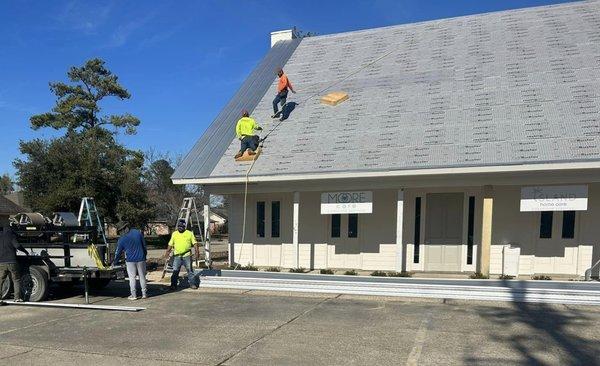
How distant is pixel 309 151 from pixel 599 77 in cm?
768

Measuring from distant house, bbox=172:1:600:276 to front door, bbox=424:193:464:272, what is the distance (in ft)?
0.09

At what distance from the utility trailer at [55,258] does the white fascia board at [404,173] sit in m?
3.34

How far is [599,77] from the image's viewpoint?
12.0 meters

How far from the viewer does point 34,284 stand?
9.83 meters

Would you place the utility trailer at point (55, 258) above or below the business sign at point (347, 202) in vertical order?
below

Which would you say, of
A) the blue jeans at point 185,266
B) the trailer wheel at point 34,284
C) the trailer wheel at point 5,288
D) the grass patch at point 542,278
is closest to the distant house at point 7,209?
the trailer wheel at point 5,288

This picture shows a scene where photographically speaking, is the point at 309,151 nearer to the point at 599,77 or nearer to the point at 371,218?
the point at 371,218

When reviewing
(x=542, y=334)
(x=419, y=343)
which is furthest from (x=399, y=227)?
(x=419, y=343)

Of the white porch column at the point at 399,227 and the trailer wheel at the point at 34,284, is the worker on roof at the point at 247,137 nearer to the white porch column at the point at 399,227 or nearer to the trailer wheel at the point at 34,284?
the white porch column at the point at 399,227

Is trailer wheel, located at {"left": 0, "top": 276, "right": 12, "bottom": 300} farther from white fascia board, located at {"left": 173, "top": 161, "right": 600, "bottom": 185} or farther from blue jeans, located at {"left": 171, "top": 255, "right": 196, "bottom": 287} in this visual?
white fascia board, located at {"left": 173, "top": 161, "right": 600, "bottom": 185}

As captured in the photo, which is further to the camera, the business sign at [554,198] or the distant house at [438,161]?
the distant house at [438,161]

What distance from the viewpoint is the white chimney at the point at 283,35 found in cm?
1939

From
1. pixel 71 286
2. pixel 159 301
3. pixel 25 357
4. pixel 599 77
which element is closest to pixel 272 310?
pixel 159 301

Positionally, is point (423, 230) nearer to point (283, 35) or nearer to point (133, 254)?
point (133, 254)
